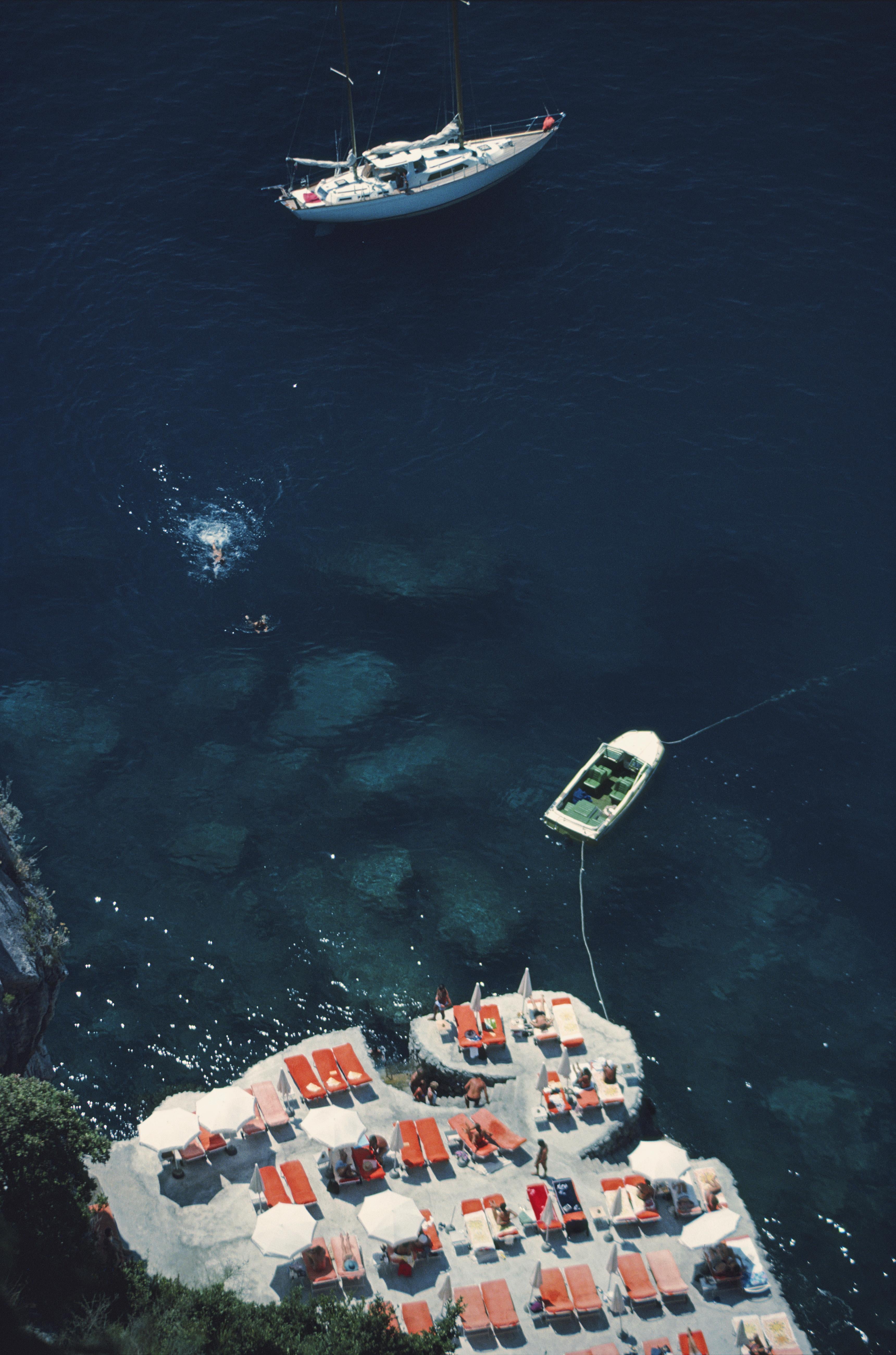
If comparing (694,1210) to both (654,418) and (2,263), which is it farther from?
(2,263)

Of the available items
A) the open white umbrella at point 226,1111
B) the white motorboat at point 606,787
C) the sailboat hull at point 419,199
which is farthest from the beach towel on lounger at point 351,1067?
the sailboat hull at point 419,199

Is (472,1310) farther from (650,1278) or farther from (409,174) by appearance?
(409,174)

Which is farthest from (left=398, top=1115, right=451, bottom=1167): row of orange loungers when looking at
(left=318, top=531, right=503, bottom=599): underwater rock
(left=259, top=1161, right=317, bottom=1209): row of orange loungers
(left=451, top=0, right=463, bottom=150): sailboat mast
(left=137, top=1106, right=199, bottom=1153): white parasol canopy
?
(left=451, top=0, right=463, bottom=150): sailboat mast

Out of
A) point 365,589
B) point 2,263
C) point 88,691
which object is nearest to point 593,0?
point 2,263

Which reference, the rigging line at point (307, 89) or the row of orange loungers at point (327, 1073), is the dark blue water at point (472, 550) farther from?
the row of orange loungers at point (327, 1073)

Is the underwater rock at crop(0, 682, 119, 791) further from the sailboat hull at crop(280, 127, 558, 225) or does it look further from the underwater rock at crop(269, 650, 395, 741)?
the sailboat hull at crop(280, 127, 558, 225)
